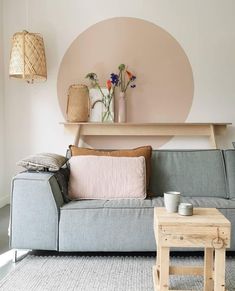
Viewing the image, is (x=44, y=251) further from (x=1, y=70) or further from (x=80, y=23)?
(x=80, y=23)

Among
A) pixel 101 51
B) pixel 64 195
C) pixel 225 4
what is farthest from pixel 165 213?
pixel 225 4

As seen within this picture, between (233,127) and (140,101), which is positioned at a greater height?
(140,101)

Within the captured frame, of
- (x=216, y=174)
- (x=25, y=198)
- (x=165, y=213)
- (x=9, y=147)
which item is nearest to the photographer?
(x=165, y=213)

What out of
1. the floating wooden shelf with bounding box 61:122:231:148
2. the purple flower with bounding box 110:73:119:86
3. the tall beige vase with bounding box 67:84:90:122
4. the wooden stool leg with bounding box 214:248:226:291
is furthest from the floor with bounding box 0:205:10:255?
the purple flower with bounding box 110:73:119:86

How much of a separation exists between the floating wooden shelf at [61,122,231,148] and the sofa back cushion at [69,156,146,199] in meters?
0.97

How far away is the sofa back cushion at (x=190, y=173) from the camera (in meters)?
2.97

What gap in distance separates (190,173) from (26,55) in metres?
1.91

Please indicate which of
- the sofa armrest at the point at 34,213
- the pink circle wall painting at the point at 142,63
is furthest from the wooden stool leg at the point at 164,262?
the pink circle wall painting at the point at 142,63

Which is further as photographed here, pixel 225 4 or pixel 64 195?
pixel 225 4

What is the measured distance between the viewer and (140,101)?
3.89m

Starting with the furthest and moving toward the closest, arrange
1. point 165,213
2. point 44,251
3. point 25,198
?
point 44,251 < point 25,198 < point 165,213

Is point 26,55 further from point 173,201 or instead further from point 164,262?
point 164,262

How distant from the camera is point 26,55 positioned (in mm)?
3535

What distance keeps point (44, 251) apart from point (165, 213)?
44.2 inches
